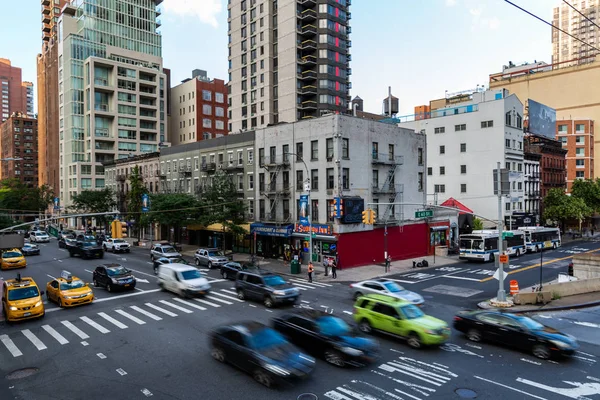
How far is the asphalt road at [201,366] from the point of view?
12297 mm

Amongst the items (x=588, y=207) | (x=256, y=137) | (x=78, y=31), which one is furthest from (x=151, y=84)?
(x=588, y=207)

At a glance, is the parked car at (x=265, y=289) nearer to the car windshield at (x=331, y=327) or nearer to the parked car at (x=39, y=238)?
the car windshield at (x=331, y=327)

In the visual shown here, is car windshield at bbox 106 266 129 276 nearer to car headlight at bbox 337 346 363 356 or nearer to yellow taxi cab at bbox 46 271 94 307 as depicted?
yellow taxi cab at bbox 46 271 94 307

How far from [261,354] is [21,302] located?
50.7ft

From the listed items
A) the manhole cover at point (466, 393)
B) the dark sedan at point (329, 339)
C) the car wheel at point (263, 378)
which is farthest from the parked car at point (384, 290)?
the car wheel at point (263, 378)

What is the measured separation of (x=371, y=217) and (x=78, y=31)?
4108 inches

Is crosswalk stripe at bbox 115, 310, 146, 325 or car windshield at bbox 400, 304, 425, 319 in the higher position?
car windshield at bbox 400, 304, 425, 319

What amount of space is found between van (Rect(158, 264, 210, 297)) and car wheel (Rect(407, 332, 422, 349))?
1376 cm

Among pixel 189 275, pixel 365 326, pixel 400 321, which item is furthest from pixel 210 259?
pixel 400 321

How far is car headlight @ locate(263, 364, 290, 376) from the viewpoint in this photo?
39.7 ft

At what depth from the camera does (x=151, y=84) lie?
10469 centimetres

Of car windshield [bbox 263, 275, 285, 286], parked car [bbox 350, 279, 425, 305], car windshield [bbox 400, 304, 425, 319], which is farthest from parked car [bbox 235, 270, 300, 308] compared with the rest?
car windshield [bbox 400, 304, 425, 319]

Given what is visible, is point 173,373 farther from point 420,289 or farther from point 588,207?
point 588,207

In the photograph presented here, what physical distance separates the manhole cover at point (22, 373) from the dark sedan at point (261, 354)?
6405mm
